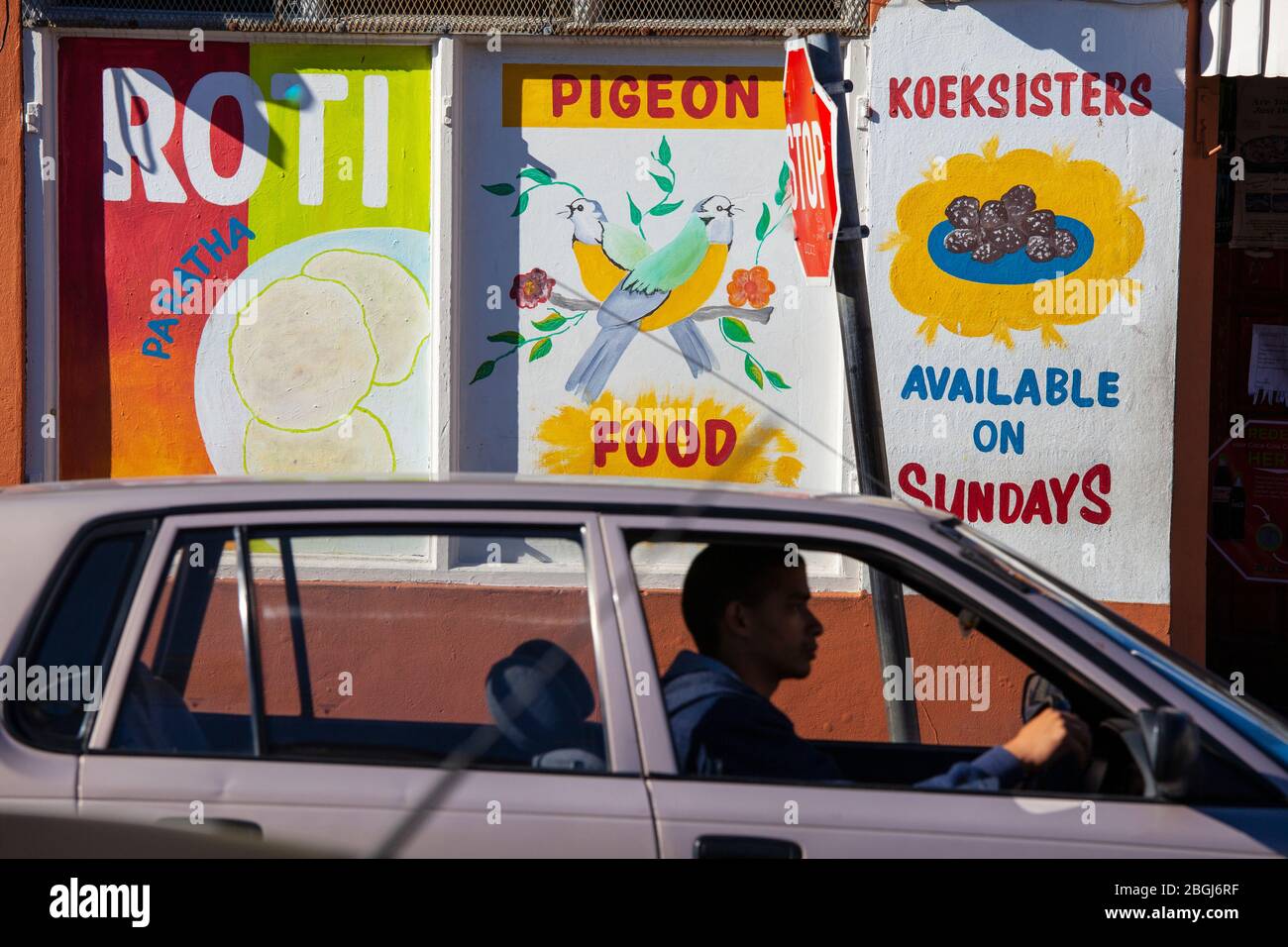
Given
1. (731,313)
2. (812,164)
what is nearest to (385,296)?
(731,313)

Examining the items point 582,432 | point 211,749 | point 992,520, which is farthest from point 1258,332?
point 211,749

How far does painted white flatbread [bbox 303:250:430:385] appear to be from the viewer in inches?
254

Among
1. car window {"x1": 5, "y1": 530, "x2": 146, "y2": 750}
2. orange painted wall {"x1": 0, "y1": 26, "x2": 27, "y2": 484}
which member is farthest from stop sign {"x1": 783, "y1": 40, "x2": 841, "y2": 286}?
orange painted wall {"x1": 0, "y1": 26, "x2": 27, "y2": 484}

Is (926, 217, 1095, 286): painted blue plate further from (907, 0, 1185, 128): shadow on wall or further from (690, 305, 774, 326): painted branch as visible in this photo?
(690, 305, 774, 326): painted branch

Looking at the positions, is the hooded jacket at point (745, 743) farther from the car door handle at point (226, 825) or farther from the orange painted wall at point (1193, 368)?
the orange painted wall at point (1193, 368)

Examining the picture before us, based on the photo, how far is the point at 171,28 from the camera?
6379 mm

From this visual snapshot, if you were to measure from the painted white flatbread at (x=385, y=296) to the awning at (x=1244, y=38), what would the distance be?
3.65 meters

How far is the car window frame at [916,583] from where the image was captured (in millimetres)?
2600

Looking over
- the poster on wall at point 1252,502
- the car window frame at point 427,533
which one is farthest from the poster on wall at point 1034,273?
the car window frame at point 427,533

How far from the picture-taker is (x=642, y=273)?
6.40m

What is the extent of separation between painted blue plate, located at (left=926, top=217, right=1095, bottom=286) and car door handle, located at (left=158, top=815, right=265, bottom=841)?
14.5 feet

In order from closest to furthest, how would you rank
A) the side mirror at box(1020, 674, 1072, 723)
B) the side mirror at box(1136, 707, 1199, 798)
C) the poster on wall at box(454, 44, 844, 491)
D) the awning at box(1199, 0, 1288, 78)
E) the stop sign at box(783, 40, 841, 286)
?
the side mirror at box(1136, 707, 1199, 798)
the side mirror at box(1020, 674, 1072, 723)
the stop sign at box(783, 40, 841, 286)
the awning at box(1199, 0, 1288, 78)
the poster on wall at box(454, 44, 844, 491)

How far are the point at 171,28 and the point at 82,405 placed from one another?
1799 mm

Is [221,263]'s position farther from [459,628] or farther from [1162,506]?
[1162,506]
